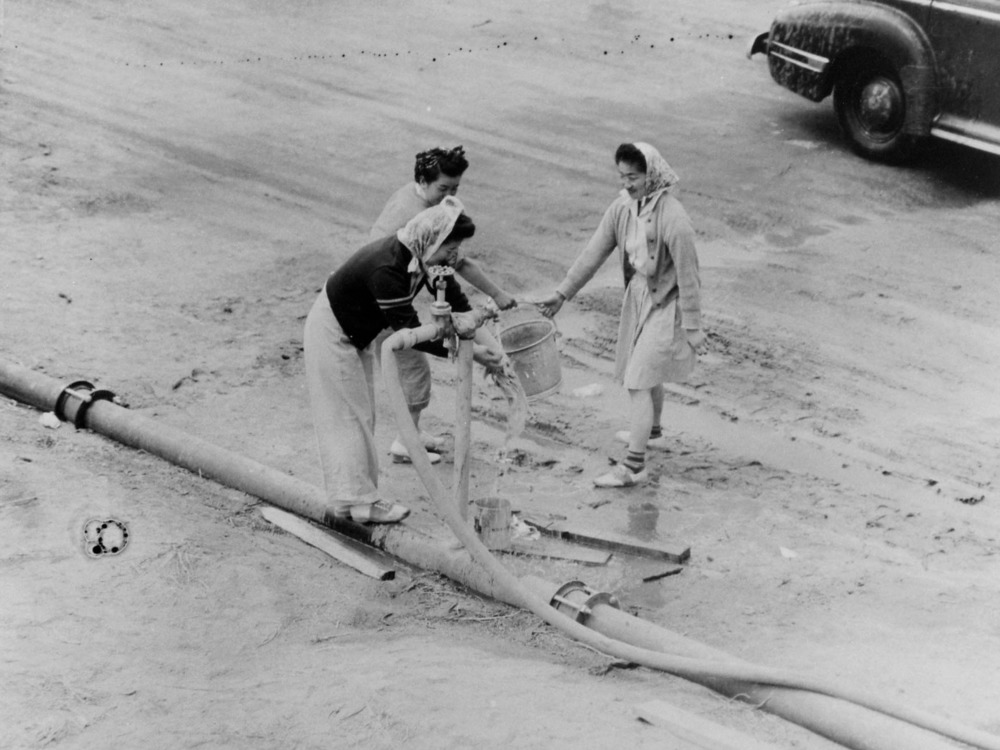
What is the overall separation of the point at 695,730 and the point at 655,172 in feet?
10.5

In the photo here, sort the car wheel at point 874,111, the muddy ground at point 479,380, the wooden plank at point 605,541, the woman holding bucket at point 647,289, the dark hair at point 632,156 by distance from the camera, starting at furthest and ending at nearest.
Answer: the car wheel at point 874,111
the woman holding bucket at point 647,289
the dark hair at point 632,156
the wooden plank at point 605,541
the muddy ground at point 479,380

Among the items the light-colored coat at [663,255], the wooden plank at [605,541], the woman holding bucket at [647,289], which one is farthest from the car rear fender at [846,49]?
the wooden plank at [605,541]

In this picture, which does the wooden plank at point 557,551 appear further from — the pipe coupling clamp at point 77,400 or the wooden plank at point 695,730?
the pipe coupling clamp at point 77,400

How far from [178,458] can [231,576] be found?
129cm

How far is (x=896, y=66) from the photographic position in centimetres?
1154

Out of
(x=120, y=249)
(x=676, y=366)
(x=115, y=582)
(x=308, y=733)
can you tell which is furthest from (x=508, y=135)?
(x=308, y=733)

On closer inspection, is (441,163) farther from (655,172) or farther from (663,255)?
(663,255)

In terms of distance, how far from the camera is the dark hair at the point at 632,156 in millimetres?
6500

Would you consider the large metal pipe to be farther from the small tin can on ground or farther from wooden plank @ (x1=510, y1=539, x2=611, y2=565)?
wooden plank @ (x1=510, y1=539, x2=611, y2=565)

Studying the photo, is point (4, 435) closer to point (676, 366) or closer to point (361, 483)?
point (361, 483)

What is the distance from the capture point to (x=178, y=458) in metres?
7.04

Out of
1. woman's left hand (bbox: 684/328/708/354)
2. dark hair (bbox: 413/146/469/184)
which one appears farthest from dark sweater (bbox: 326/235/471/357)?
woman's left hand (bbox: 684/328/708/354)

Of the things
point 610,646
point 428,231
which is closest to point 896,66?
point 428,231

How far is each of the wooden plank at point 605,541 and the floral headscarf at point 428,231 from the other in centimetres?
169
